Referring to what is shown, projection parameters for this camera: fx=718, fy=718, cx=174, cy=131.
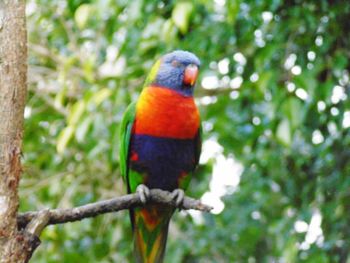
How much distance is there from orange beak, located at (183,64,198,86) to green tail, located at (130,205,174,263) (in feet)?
1.69

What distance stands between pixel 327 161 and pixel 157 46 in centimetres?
95

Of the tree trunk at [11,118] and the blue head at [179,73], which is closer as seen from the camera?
the tree trunk at [11,118]

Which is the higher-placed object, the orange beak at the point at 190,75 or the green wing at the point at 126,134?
the orange beak at the point at 190,75

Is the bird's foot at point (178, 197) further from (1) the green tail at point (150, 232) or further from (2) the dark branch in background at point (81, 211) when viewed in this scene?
(1) the green tail at point (150, 232)

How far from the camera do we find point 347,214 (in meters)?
3.05

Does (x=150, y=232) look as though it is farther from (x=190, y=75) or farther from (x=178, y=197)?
(x=190, y=75)

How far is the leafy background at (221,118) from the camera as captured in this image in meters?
3.01

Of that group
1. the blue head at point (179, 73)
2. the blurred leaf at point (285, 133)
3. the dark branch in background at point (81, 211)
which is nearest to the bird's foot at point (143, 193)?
the dark branch in background at point (81, 211)

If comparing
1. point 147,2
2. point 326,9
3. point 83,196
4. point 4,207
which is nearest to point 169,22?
point 147,2

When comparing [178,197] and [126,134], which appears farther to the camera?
[126,134]

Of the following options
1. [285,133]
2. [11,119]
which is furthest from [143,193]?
[11,119]

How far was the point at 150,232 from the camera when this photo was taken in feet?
9.71

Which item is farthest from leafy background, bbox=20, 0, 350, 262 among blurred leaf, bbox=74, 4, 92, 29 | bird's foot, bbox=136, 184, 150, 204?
bird's foot, bbox=136, 184, 150, 204

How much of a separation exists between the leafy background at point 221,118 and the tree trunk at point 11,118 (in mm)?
992
